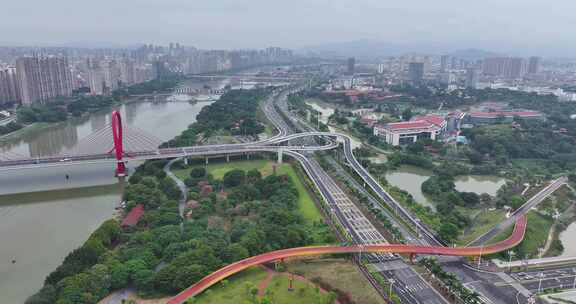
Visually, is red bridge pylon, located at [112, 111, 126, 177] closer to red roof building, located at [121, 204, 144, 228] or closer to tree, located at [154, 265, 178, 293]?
red roof building, located at [121, 204, 144, 228]

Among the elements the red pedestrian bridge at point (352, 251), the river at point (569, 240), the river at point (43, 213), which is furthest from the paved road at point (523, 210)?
the river at point (43, 213)

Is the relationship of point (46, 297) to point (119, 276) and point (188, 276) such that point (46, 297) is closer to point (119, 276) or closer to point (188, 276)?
point (119, 276)

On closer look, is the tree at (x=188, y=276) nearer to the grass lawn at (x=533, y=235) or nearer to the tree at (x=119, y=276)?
the tree at (x=119, y=276)

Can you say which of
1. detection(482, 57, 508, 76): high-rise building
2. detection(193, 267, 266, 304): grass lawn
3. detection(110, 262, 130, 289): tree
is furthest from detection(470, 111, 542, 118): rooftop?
detection(482, 57, 508, 76): high-rise building

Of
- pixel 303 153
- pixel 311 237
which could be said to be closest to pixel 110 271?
pixel 311 237

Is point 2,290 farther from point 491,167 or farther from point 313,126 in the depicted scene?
point 313,126
